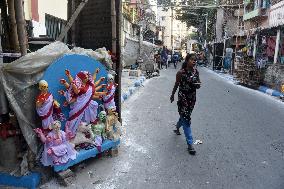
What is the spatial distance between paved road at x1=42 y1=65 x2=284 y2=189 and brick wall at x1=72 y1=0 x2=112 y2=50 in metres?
2.17

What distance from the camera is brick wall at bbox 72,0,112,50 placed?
709 cm

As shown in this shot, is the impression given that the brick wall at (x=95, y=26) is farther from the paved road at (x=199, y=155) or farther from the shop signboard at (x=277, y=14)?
the shop signboard at (x=277, y=14)

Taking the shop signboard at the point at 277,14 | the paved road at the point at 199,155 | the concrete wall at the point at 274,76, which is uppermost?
the shop signboard at the point at 277,14

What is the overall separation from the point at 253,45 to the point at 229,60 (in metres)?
8.29

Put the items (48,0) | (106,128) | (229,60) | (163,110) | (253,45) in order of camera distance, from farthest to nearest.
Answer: (229,60) → (253,45) → (48,0) → (163,110) → (106,128)

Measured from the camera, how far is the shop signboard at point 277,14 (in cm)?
2189

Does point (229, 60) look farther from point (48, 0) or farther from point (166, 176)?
point (166, 176)

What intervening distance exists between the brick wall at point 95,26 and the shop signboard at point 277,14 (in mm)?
16318

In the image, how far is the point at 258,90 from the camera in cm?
1734

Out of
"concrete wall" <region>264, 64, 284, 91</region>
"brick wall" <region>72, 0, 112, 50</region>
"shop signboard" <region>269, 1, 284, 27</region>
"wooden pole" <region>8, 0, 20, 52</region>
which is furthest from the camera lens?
"shop signboard" <region>269, 1, 284, 27</region>

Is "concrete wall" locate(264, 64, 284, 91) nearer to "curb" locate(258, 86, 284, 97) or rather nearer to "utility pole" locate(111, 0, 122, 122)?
"curb" locate(258, 86, 284, 97)

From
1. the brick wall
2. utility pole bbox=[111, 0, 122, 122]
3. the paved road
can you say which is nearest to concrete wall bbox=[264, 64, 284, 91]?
the paved road

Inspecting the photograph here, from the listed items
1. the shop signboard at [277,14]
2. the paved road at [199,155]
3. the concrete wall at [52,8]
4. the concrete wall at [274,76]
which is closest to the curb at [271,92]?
the concrete wall at [274,76]

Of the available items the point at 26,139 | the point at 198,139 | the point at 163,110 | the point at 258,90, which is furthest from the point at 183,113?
the point at 258,90
